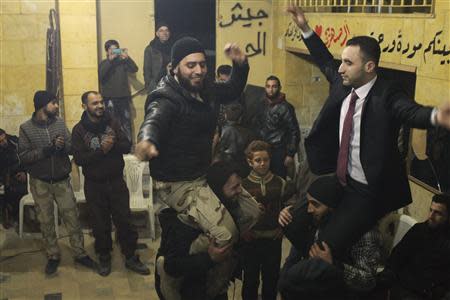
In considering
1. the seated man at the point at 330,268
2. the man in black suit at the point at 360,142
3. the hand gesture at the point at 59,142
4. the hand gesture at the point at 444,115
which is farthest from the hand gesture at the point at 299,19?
the hand gesture at the point at 59,142

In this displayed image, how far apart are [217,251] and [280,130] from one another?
9.51ft

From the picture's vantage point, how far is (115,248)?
19.4ft

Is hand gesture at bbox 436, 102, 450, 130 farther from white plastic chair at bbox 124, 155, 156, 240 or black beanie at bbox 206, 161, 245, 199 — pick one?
white plastic chair at bbox 124, 155, 156, 240

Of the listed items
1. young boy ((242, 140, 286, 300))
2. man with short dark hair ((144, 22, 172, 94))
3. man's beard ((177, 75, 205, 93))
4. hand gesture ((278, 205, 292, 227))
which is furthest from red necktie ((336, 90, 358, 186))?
man with short dark hair ((144, 22, 172, 94))

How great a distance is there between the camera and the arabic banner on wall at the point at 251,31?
26.3 ft

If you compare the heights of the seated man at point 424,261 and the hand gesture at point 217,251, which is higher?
the hand gesture at point 217,251

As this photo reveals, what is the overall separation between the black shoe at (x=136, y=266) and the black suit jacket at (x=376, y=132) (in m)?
2.46

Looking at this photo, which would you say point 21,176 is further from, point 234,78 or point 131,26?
point 234,78

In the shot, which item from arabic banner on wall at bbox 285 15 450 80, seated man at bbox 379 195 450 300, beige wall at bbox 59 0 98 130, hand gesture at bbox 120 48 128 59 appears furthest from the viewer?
hand gesture at bbox 120 48 128 59

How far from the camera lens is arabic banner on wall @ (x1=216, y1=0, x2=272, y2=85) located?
26.3 ft

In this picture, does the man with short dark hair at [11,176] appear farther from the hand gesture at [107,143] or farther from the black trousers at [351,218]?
the black trousers at [351,218]

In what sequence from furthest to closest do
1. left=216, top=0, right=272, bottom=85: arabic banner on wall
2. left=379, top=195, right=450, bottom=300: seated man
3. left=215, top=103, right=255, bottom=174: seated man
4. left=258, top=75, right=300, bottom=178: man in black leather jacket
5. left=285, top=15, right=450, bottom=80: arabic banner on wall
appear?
left=216, top=0, right=272, bottom=85: arabic banner on wall < left=258, top=75, right=300, bottom=178: man in black leather jacket < left=215, top=103, right=255, bottom=174: seated man < left=285, top=15, right=450, bottom=80: arabic banner on wall < left=379, top=195, right=450, bottom=300: seated man

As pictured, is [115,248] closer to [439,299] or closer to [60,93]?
[60,93]

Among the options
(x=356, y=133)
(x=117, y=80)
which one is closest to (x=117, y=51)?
(x=117, y=80)
